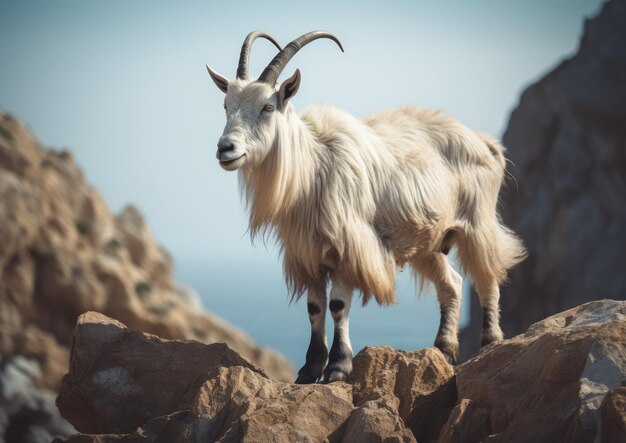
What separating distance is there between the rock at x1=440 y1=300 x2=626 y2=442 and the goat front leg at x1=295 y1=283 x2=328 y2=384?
1168mm

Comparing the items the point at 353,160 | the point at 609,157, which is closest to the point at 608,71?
the point at 609,157

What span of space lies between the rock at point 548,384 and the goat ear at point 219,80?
9.79 ft

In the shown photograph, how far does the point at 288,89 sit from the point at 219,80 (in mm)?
681

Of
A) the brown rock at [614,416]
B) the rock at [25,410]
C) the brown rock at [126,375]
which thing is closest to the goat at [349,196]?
the brown rock at [126,375]

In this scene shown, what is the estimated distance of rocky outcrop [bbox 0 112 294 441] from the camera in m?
28.9

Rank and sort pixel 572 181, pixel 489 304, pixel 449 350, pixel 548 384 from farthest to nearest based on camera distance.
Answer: pixel 572 181, pixel 489 304, pixel 449 350, pixel 548 384

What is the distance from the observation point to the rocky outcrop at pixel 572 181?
1026 inches

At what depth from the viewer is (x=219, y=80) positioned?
7570mm

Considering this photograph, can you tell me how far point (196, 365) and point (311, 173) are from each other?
1789 millimetres

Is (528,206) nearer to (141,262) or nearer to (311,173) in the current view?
(141,262)

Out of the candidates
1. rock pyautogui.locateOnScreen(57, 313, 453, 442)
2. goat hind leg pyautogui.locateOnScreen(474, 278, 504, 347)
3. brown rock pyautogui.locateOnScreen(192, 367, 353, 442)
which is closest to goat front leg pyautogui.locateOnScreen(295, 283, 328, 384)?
rock pyautogui.locateOnScreen(57, 313, 453, 442)

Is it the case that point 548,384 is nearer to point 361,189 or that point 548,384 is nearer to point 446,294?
point 361,189

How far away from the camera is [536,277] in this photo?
28750mm

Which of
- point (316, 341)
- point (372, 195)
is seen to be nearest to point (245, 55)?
point (372, 195)
